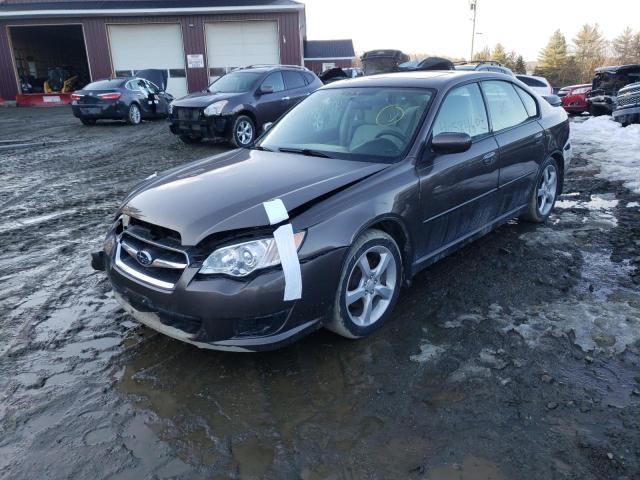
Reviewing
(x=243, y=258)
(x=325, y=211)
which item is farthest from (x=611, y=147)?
(x=243, y=258)

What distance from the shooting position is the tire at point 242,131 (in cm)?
1055

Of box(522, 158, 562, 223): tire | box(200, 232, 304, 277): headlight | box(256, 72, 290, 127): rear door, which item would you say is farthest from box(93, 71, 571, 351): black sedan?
box(256, 72, 290, 127): rear door

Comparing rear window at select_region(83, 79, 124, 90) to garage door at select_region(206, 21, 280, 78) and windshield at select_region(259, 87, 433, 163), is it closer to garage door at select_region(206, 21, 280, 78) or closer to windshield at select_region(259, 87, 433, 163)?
garage door at select_region(206, 21, 280, 78)

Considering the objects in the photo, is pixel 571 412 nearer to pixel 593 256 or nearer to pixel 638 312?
pixel 638 312

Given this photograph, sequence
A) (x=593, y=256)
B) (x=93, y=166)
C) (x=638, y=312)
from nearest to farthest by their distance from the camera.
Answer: (x=638, y=312), (x=593, y=256), (x=93, y=166)

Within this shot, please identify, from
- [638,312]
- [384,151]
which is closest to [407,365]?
[384,151]

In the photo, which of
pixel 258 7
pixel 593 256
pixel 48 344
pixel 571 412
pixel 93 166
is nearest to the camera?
pixel 571 412

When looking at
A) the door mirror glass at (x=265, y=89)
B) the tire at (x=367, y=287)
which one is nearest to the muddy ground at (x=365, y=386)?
the tire at (x=367, y=287)

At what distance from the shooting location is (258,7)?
25016 millimetres

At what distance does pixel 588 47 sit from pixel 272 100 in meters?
58.8

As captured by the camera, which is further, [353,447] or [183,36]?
[183,36]

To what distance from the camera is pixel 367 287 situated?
128 inches

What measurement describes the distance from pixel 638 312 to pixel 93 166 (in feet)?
28.2

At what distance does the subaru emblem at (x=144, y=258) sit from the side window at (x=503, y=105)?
3049mm
